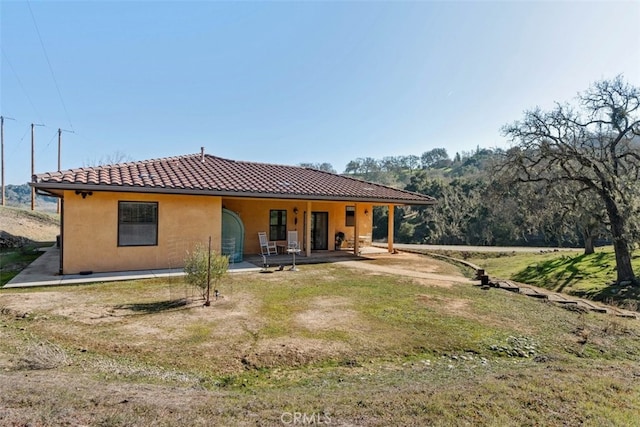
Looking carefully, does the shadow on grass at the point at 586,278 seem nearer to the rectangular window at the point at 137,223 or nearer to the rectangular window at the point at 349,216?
the rectangular window at the point at 349,216

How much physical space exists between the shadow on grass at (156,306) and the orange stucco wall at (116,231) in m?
3.96

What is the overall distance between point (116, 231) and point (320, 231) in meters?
8.87

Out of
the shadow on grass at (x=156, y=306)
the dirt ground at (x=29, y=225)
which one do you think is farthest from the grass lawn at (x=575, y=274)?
the dirt ground at (x=29, y=225)

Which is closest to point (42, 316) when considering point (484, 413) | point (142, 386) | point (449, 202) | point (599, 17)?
point (142, 386)

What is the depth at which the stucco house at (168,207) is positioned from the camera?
30.2 feet

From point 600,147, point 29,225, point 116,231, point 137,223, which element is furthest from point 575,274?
point 29,225

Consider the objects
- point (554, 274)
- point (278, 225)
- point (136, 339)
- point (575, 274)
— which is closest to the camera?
point (136, 339)

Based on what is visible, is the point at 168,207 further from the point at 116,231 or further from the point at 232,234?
the point at 232,234

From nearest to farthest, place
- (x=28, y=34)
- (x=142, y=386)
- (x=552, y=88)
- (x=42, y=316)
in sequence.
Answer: (x=142, y=386) < (x=42, y=316) < (x=28, y=34) < (x=552, y=88)

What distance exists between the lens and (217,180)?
38.2 feet

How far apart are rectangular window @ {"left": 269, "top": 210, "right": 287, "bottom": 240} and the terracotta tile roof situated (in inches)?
63.3

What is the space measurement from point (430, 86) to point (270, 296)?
1295 centimetres

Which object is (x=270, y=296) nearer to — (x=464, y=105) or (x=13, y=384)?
(x=13, y=384)

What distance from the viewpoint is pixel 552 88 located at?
46.2ft
